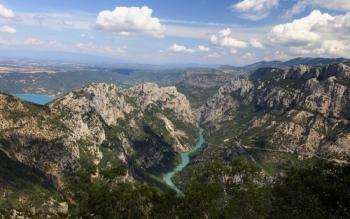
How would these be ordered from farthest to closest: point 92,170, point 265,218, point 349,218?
point 92,170, point 265,218, point 349,218

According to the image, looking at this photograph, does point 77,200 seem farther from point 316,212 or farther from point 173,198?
point 316,212

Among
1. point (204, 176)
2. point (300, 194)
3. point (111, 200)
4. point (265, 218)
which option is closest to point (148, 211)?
point (111, 200)

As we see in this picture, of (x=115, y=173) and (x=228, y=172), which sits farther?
(x=115, y=173)

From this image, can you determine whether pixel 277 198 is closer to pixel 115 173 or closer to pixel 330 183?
pixel 330 183

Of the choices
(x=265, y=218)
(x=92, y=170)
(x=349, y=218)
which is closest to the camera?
(x=349, y=218)

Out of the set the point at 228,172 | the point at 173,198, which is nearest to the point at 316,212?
the point at 228,172

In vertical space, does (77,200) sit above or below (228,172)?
below
